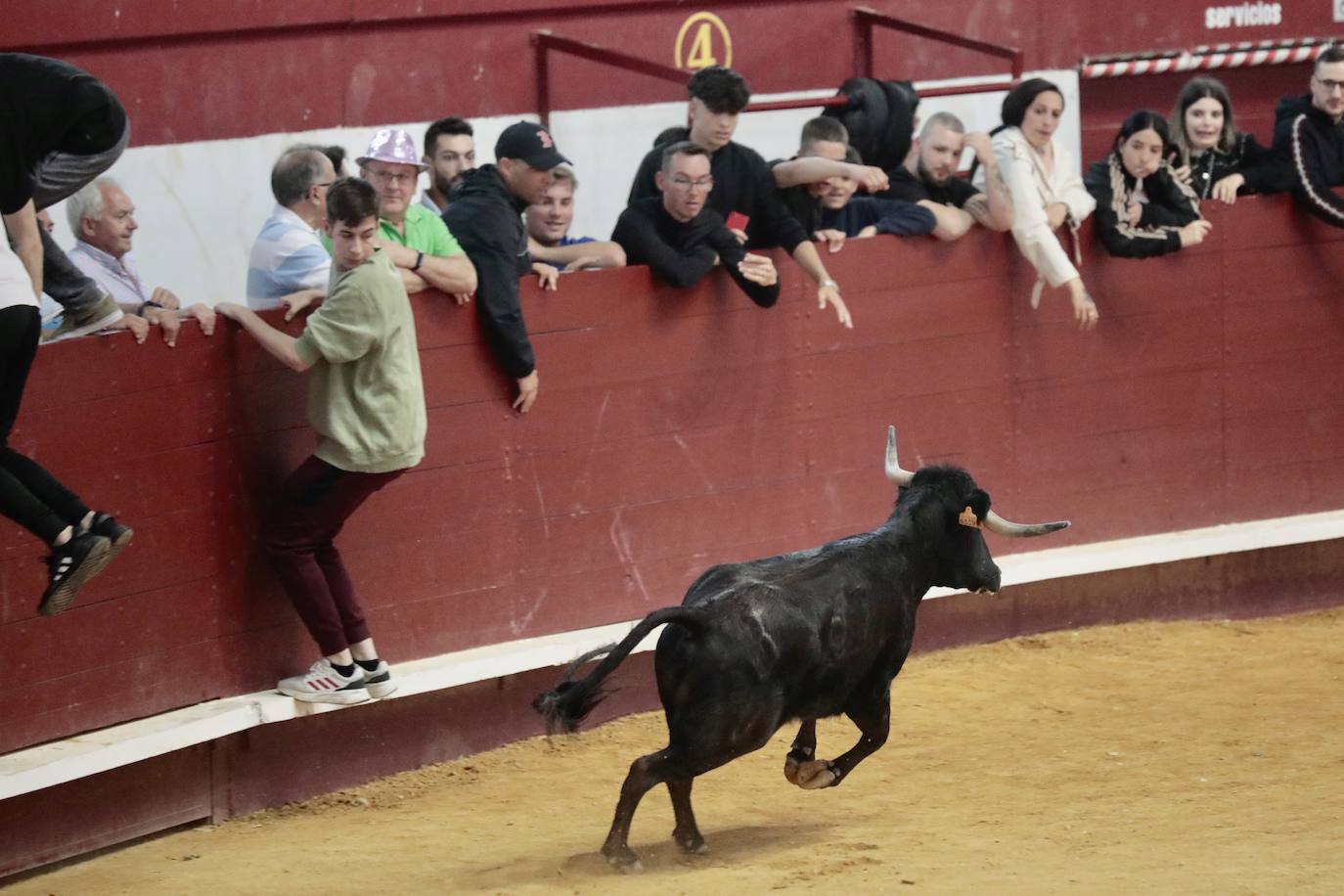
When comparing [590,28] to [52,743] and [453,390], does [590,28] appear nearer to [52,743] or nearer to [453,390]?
[453,390]

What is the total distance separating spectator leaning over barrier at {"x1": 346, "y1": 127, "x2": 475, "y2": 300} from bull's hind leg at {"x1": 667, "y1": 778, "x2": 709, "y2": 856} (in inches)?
70.6

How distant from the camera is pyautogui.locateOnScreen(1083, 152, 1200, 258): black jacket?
8773 mm

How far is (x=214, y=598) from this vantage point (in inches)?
256

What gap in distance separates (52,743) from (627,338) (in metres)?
2.58

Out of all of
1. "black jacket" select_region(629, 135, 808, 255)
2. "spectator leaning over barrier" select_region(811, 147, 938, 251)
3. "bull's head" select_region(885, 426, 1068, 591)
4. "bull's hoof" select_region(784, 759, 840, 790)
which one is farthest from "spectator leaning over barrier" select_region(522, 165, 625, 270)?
"bull's hoof" select_region(784, 759, 840, 790)

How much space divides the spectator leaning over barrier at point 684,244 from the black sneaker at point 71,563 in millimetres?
2831

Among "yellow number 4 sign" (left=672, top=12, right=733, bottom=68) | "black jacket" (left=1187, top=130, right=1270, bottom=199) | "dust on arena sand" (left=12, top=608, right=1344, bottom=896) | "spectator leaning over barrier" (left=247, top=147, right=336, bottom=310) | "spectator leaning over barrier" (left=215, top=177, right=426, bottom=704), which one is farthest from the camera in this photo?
"yellow number 4 sign" (left=672, top=12, right=733, bottom=68)

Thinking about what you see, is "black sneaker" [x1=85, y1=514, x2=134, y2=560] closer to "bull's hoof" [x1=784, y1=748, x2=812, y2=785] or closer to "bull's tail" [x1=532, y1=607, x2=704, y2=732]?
"bull's tail" [x1=532, y1=607, x2=704, y2=732]

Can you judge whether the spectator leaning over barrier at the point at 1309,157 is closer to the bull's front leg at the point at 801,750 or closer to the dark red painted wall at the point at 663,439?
the dark red painted wall at the point at 663,439

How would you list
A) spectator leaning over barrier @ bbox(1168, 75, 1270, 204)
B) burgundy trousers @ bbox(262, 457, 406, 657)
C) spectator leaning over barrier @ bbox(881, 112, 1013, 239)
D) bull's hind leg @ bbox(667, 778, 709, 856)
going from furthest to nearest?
spectator leaning over barrier @ bbox(1168, 75, 1270, 204), spectator leaning over barrier @ bbox(881, 112, 1013, 239), burgundy trousers @ bbox(262, 457, 406, 657), bull's hind leg @ bbox(667, 778, 709, 856)

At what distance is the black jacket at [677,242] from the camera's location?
7.48 meters

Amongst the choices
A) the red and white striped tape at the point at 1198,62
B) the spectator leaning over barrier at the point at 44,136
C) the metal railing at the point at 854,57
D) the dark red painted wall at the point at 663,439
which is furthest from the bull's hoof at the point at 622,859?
the red and white striped tape at the point at 1198,62

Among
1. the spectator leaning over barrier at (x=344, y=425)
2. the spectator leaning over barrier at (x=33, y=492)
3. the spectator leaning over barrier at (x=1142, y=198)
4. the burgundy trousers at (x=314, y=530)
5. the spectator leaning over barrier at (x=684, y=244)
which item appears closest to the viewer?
the spectator leaning over barrier at (x=33, y=492)

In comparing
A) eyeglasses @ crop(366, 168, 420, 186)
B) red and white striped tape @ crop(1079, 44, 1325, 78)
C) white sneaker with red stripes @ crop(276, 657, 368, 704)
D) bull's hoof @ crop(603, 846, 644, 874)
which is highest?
red and white striped tape @ crop(1079, 44, 1325, 78)
